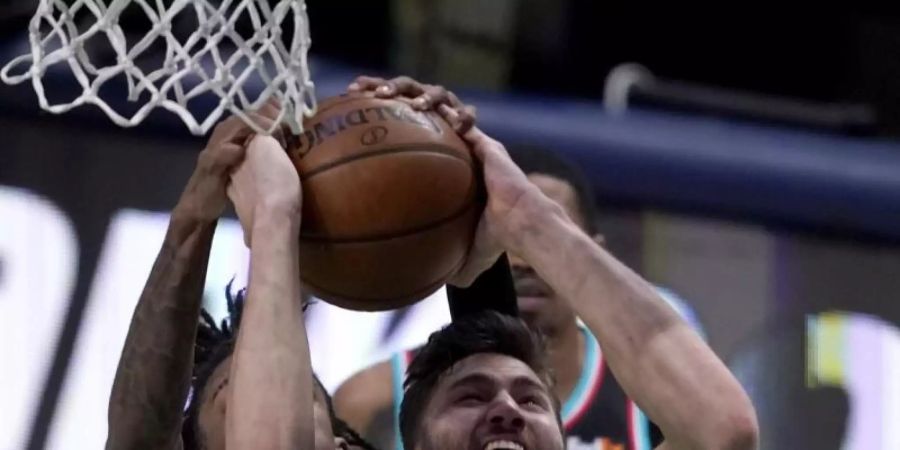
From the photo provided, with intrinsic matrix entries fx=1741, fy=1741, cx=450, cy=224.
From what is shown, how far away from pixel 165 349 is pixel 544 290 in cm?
75

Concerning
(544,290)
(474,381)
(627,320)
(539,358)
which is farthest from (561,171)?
(627,320)

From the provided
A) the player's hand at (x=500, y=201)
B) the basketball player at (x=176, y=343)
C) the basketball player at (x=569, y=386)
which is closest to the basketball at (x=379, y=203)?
the player's hand at (x=500, y=201)

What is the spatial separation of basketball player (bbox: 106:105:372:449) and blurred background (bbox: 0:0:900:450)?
2.73 ft

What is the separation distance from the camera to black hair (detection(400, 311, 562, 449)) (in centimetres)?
201

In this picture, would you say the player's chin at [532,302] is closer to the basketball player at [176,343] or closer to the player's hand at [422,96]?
the basketball player at [176,343]

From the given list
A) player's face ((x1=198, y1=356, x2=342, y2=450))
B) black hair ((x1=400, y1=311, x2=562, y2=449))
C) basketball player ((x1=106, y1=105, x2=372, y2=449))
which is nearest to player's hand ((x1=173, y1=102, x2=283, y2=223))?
basketball player ((x1=106, y1=105, x2=372, y2=449))

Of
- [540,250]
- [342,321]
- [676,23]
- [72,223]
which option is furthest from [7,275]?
[676,23]

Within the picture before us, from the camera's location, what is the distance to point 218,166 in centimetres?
182

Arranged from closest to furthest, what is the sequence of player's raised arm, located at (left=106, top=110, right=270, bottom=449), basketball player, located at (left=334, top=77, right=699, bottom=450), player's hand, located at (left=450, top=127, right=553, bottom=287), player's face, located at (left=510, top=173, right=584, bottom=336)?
player's hand, located at (left=450, top=127, right=553, bottom=287)
player's raised arm, located at (left=106, top=110, right=270, bottom=449)
player's face, located at (left=510, top=173, right=584, bottom=336)
basketball player, located at (left=334, top=77, right=699, bottom=450)

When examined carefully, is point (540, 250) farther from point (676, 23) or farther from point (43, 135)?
point (676, 23)

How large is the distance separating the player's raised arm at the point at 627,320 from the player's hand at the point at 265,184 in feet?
0.66

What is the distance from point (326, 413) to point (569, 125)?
4.49 ft

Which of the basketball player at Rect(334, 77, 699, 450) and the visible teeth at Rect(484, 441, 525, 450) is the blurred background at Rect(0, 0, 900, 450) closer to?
the basketball player at Rect(334, 77, 699, 450)

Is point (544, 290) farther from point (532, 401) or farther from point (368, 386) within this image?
point (532, 401)
